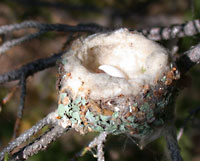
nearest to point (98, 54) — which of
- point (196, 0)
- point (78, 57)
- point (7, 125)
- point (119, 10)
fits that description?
point (78, 57)

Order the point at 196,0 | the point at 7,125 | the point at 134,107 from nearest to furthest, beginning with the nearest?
1. the point at 134,107
2. the point at 196,0
3. the point at 7,125

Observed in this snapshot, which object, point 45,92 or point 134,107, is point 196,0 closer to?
point 134,107

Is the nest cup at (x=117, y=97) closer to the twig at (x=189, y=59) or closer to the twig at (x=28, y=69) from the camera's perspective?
the twig at (x=189, y=59)

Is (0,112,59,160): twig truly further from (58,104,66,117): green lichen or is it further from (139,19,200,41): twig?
(139,19,200,41): twig

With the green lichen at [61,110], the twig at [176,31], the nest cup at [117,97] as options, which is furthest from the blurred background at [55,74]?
the green lichen at [61,110]

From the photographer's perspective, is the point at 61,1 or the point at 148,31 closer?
the point at 148,31

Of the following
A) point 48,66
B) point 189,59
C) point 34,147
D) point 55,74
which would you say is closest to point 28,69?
point 48,66

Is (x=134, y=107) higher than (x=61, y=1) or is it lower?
lower
